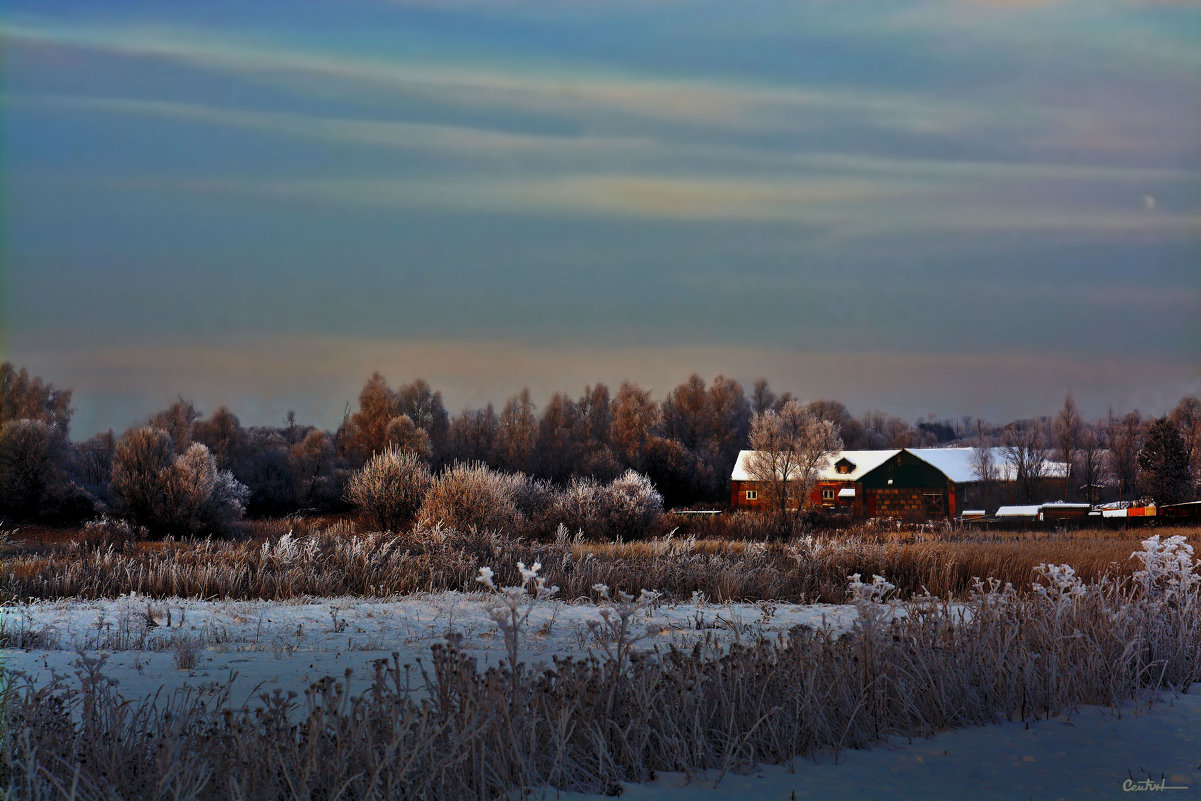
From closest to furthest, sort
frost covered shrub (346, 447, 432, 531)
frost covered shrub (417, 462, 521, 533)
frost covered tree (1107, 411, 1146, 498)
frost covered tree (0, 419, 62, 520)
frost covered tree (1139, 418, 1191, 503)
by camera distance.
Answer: frost covered shrub (417, 462, 521, 533) < frost covered shrub (346, 447, 432, 531) < frost covered tree (0, 419, 62, 520) < frost covered tree (1139, 418, 1191, 503) < frost covered tree (1107, 411, 1146, 498)

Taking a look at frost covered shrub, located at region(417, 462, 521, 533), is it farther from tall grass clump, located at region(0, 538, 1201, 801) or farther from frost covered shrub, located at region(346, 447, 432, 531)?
tall grass clump, located at region(0, 538, 1201, 801)

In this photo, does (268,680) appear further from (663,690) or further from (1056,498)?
(1056,498)

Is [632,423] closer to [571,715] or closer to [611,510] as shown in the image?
[611,510]

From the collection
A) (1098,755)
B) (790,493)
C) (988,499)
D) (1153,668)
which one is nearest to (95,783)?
(1098,755)

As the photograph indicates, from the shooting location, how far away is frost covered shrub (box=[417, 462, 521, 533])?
2044 cm

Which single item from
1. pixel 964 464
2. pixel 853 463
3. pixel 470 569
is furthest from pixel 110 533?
pixel 964 464

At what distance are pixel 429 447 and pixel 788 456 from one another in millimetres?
21395

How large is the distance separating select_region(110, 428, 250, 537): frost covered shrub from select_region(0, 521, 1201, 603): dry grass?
1185cm

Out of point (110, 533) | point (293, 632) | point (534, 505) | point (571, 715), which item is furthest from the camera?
point (534, 505)

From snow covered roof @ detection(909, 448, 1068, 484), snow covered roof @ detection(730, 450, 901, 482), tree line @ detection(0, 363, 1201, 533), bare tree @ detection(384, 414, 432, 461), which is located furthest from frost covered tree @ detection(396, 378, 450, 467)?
snow covered roof @ detection(909, 448, 1068, 484)

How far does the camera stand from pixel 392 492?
23828 millimetres

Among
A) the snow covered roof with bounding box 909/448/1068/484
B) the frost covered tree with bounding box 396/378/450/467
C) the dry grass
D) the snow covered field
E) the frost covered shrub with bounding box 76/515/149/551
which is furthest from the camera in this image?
the frost covered tree with bounding box 396/378/450/467

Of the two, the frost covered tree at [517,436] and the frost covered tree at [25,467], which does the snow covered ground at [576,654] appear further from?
the frost covered tree at [517,436]

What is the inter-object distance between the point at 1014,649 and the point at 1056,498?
65.6 m
